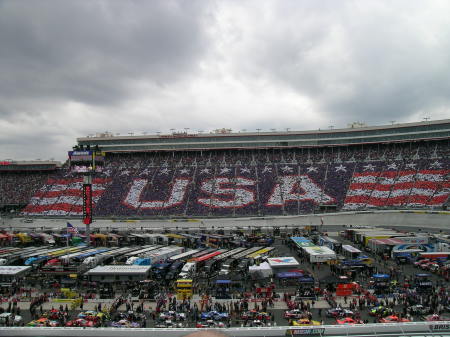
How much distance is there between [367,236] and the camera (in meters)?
40.2

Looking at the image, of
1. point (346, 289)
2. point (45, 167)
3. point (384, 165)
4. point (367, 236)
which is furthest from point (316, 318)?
point (45, 167)

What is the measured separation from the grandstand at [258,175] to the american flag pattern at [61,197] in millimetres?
235

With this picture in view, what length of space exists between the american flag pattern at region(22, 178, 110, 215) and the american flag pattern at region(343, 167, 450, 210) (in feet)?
163

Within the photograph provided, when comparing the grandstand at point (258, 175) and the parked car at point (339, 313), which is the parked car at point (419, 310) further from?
the grandstand at point (258, 175)

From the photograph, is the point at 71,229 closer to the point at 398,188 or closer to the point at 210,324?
the point at 210,324

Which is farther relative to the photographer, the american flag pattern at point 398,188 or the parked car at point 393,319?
the american flag pattern at point 398,188

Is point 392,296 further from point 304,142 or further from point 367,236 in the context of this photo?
point 304,142

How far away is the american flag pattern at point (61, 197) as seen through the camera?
2766 inches

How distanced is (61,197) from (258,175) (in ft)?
135

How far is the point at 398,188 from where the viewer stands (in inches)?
2414

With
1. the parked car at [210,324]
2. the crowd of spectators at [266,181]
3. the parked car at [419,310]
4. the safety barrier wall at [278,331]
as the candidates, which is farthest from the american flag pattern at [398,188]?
the safety barrier wall at [278,331]

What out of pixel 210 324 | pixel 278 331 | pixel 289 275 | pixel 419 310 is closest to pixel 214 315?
pixel 210 324

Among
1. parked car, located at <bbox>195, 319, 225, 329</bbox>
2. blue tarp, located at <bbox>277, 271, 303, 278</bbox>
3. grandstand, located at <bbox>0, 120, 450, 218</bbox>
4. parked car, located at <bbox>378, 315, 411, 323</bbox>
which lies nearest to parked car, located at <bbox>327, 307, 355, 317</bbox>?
parked car, located at <bbox>378, 315, 411, 323</bbox>

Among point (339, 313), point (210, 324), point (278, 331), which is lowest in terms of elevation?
point (210, 324)
